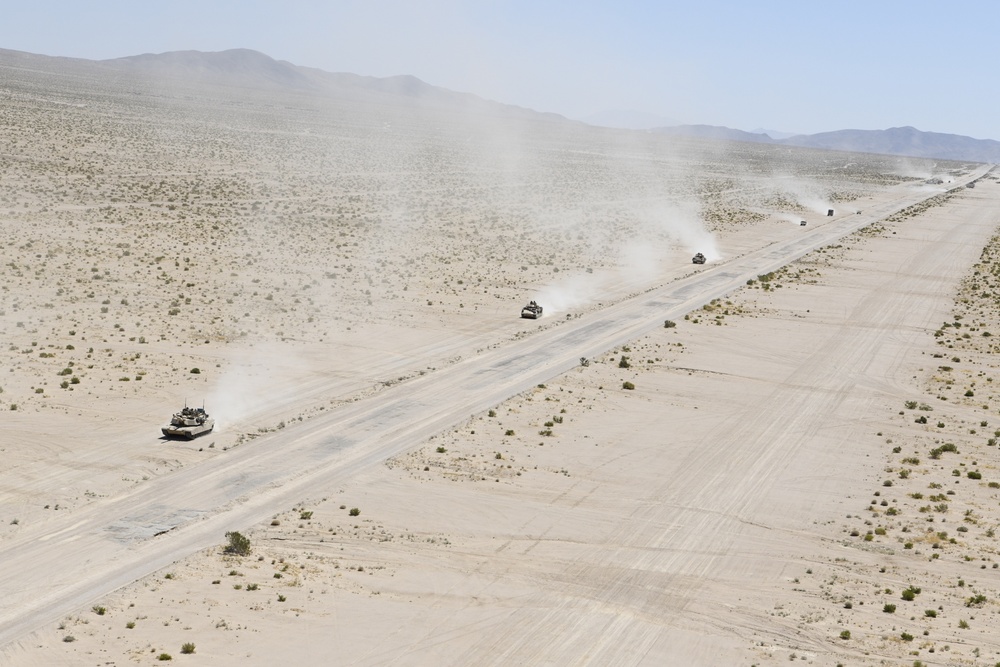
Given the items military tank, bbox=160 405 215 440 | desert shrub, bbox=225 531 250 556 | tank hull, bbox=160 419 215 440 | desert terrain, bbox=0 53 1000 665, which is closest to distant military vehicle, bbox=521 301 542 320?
desert terrain, bbox=0 53 1000 665

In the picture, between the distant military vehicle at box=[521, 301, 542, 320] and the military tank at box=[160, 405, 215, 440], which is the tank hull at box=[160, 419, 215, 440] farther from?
the distant military vehicle at box=[521, 301, 542, 320]

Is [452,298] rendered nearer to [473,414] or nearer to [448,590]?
[473,414]

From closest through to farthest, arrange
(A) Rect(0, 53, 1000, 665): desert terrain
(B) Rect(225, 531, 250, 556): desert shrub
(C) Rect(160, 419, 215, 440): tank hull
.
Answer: (A) Rect(0, 53, 1000, 665): desert terrain
(B) Rect(225, 531, 250, 556): desert shrub
(C) Rect(160, 419, 215, 440): tank hull

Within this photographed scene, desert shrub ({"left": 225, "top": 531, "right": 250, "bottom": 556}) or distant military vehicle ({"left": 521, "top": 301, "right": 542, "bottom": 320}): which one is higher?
distant military vehicle ({"left": 521, "top": 301, "right": 542, "bottom": 320})

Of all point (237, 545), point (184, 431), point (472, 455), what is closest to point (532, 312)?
point (472, 455)

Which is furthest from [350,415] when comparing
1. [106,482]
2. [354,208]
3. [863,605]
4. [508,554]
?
[354,208]

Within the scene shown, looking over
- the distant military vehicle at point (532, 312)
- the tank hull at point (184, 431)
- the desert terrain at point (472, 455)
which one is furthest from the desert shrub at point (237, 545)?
the distant military vehicle at point (532, 312)

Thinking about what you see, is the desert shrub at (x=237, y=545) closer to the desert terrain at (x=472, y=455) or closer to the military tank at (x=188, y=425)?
the desert terrain at (x=472, y=455)
